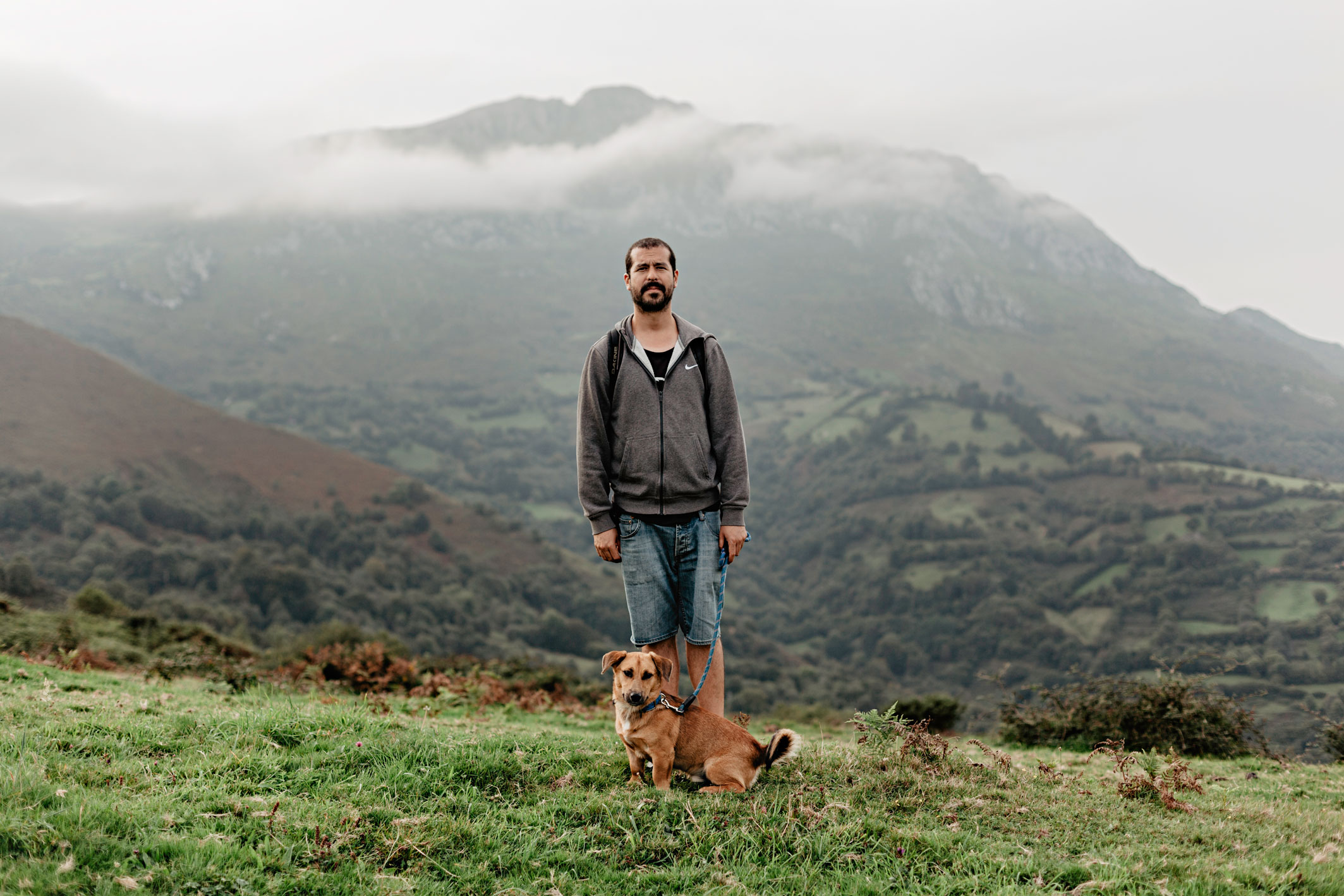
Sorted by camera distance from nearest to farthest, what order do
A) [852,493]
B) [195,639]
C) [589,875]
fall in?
[589,875] < [195,639] < [852,493]

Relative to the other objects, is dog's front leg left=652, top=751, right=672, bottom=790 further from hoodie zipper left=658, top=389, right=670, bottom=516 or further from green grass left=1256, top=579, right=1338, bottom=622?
green grass left=1256, top=579, right=1338, bottom=622

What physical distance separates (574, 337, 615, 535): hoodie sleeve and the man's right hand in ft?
0.14

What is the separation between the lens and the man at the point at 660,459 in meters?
5.12

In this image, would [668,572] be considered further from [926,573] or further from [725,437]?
[926,573]

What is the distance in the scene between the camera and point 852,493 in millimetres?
162375

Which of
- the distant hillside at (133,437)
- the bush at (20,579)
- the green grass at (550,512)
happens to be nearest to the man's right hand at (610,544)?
the bush at (20,579)

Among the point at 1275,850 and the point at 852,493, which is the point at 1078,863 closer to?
the point at 1275,850

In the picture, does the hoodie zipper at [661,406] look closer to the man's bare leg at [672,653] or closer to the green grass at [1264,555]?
the man's bare leg at [672,653]

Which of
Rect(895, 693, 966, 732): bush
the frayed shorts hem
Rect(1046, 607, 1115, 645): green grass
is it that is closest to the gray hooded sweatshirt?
the frayed shorts hem

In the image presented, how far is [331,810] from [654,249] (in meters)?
3.90

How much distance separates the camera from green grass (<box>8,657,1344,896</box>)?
11.8 ft

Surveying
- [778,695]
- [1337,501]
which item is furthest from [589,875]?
[1337,501]

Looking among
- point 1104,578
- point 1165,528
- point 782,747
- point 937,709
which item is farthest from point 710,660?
point 1165,528

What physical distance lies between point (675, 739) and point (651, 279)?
121 inches
